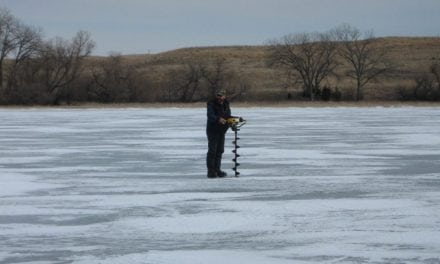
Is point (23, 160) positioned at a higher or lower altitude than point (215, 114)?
lower

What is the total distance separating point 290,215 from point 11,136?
15452mm

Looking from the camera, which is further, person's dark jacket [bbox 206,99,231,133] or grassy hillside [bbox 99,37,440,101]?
grassy hillside [bbox 99,37,440,101]

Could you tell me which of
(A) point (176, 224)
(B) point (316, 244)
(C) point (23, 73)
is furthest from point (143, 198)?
(C) point (23, 73)

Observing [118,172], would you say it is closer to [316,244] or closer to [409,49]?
[316,244]

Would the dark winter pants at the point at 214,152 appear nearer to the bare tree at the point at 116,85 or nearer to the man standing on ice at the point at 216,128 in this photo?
the man standing on ice at the point at 216,128

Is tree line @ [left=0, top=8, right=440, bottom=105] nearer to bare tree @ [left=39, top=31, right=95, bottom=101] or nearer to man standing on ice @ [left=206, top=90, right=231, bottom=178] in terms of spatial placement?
bare tree @ [left=39, top=31, right=95, bottom=101]

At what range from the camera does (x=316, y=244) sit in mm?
7762

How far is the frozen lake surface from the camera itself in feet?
24.7

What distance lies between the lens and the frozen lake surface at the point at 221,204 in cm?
754

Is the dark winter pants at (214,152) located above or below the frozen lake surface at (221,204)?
above

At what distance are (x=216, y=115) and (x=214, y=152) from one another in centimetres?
61

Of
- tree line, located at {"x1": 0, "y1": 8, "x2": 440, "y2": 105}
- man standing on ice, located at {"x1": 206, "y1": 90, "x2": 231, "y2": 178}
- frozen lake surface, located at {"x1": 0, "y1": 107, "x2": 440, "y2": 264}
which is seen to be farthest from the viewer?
tree line, located at {"x1": 0, "y1": 8, "x2": 440, "y2": 105}

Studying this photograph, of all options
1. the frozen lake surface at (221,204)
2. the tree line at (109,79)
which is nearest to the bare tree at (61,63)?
the tree line at (109,79)

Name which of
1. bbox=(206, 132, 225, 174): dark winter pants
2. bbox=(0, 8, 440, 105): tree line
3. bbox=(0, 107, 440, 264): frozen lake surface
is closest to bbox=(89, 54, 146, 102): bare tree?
bbox=(0, 8, 440, 105): tree line
